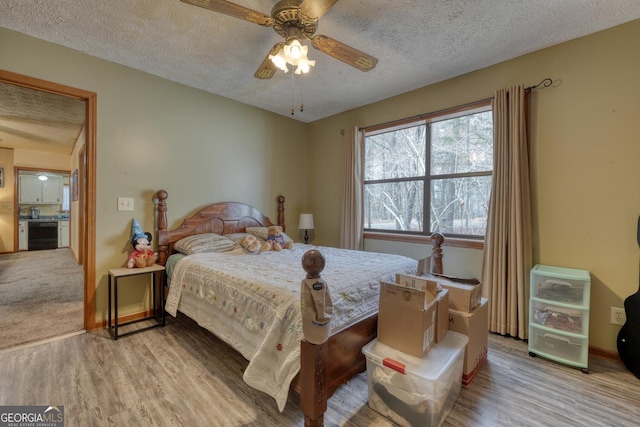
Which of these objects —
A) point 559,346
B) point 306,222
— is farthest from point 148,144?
point 559,346

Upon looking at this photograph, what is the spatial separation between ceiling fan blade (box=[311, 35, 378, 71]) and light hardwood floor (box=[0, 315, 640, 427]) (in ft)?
7.43

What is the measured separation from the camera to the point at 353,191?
12.3 ft

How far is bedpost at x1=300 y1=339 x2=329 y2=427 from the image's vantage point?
1313mm

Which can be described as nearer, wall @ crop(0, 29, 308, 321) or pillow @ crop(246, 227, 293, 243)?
wall @ crop(0, 29, 308, 321)

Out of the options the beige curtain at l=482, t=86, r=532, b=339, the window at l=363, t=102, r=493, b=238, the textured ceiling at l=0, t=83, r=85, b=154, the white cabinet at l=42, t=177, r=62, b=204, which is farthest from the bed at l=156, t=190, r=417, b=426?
the white cabinet at l=42, t=177, r=62, b=204

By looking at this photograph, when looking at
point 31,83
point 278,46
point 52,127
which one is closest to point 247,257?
point 278,46

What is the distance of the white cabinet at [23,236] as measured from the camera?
6.51 metres

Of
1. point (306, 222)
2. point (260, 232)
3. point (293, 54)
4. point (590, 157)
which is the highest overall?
point (293, 54)

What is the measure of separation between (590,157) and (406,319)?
2148mm

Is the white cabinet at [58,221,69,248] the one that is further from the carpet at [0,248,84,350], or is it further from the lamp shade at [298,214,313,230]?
the lamp shade at [298,214,313,230]

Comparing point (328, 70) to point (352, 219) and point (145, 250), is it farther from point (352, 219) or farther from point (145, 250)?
point (145, 250)

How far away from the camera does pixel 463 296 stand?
1.87 meters

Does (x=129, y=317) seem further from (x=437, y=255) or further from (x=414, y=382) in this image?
(x=437, y=255)

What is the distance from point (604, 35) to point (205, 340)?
4.11m
